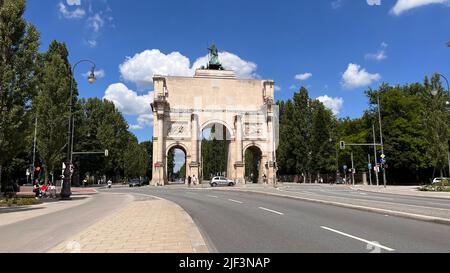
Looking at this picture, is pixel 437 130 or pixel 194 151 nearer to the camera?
pixel 437 130

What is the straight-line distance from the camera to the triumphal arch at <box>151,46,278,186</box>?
80125 millimetres

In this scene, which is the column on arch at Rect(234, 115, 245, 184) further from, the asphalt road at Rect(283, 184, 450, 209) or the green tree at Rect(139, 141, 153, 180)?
the green tree at Rect(139, 141, 153, 180)

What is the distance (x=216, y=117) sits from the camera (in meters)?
82.8

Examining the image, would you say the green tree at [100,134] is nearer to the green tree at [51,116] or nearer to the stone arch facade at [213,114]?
the stone arch facade at [213,114]

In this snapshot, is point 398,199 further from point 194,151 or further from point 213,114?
point 213,114

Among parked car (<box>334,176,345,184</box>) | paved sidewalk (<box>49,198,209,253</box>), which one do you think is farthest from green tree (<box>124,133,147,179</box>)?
paved sidewalk (<box>49,198,209,253</box>)

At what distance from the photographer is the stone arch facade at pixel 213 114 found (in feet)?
263

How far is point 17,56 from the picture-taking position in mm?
25969

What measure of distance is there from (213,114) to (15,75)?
191 ft

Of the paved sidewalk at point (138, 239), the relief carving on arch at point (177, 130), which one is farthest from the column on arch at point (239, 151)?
the paved sidewalk at point (138, 239)

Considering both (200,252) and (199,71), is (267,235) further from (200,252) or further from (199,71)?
(199,71)

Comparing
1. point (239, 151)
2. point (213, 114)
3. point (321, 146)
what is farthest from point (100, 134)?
point (321, 146)
